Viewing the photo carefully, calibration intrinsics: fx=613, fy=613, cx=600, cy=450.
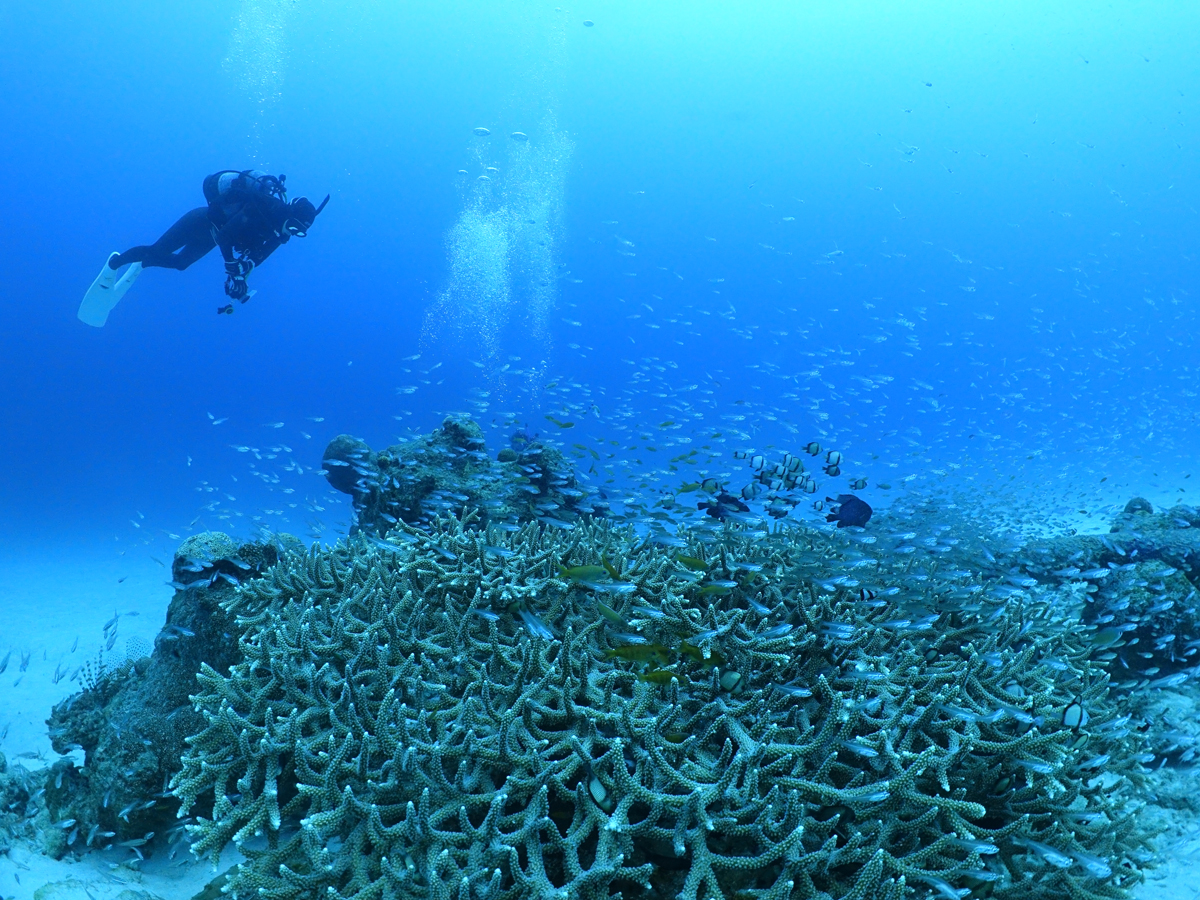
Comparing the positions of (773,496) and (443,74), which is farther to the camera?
(443,74)

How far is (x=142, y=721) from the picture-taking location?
502 cm

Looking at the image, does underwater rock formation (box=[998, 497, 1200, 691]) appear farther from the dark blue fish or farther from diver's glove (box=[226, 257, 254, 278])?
diver's glove (box=[226, 257, 254, 278])

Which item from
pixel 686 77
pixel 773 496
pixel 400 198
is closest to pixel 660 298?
pixel 686 77

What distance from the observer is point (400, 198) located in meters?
108

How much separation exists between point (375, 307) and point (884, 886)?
139 m

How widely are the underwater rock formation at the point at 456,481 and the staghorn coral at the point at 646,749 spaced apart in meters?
5.43

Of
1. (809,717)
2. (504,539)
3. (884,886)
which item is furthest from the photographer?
(504,539)

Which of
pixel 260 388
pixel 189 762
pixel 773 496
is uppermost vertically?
pixel 260 388

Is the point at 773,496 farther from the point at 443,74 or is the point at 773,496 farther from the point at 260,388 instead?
the point at 260,388

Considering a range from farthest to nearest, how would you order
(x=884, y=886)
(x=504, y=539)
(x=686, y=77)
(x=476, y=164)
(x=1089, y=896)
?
(x=476, y=164)
(x=686, y=77)
(x=504, y=539)
(x=1089, y=896)
(x=884, y=886)

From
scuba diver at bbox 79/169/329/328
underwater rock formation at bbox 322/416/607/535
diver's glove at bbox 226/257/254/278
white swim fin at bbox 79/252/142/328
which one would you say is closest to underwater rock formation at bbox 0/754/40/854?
underwater rock formation at bbox 322/416/607/535

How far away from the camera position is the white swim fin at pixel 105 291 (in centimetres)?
1388

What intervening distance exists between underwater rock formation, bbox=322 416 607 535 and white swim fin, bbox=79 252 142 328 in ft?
23.0

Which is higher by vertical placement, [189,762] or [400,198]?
[400,198]
